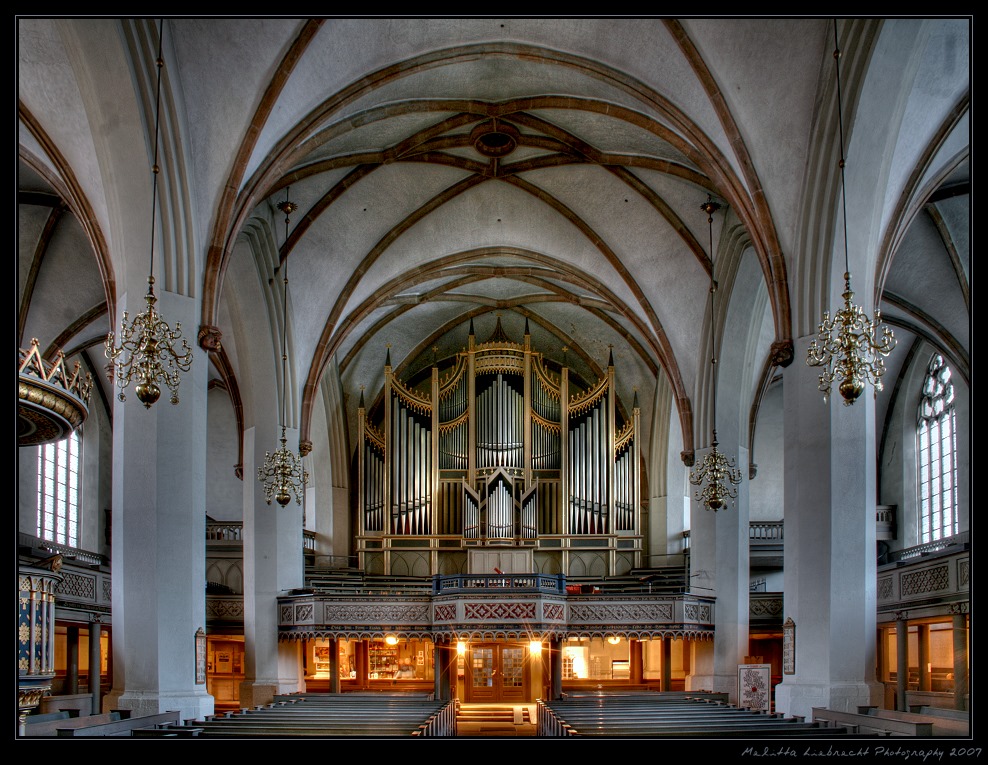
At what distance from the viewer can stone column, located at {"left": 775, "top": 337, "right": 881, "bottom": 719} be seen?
14406 millimetres

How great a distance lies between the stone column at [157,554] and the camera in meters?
13.9

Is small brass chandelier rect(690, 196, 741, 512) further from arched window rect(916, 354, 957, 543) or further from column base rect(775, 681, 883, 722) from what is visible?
arched window rect(916, 354, 957, 543)

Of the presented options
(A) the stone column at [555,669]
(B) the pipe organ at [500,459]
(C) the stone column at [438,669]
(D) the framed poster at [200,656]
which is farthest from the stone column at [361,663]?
(D) the framed poster at [200,656]

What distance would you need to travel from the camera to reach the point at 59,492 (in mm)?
24516

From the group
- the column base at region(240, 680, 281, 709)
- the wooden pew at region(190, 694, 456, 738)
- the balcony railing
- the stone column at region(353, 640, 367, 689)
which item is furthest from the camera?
the stone column at region(353, 640, 367, 689)

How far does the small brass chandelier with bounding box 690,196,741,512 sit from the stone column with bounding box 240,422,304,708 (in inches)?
326

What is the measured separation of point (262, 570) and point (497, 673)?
6446 millimetres

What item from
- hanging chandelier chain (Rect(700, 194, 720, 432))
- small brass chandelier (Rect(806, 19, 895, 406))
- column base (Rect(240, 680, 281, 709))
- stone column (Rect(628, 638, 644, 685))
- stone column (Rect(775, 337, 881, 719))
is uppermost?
hanging chandelier chain (Rect(700, 194, 720, 432))

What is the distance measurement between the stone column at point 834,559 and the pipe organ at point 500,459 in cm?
1351

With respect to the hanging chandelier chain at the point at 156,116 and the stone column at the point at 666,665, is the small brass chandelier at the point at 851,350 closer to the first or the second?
the hanging chandelier chain at the point at 156,116

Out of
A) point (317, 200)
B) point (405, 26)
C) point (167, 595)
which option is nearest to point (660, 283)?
point (317, 200)

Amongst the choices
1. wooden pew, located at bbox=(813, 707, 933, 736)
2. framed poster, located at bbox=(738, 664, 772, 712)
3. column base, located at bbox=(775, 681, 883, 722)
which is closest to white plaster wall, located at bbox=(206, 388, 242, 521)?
framed poster, located at bbox=(738, 664, 772, 712)
